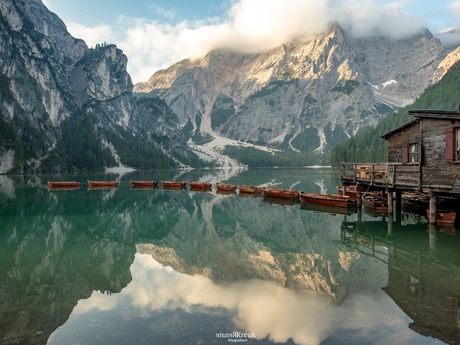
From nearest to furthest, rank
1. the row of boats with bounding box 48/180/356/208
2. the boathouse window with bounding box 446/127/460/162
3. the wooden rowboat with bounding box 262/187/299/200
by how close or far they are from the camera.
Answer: the boathouse window with bounding box 446/127/460/162 → the row of boats with bounding box 48/180/356/208 → the wooden rowboat with bounding box 262/187/299/200

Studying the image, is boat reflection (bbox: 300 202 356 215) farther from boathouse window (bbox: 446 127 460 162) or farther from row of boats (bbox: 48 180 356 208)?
boathouse window (bbox: 446 127 460 162)

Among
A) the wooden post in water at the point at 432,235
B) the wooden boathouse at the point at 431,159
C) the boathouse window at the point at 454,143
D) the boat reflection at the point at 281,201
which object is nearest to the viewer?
the wooden post in water at the point at 432,235

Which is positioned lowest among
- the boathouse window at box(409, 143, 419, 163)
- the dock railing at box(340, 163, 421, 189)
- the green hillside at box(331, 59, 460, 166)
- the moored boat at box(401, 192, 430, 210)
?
the moored boat at box(401, 192, 430, 210)

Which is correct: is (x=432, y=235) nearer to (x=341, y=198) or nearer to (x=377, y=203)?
(x=377, y=203)

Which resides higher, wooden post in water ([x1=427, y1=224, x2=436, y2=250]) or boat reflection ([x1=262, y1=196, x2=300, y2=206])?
wooden post in water ([x1=427, y1=224, x2=436, y2=250])

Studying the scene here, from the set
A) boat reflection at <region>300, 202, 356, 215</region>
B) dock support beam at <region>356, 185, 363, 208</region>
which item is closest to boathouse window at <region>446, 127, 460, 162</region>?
boat reflection at <region>300, 202, 356, 215</region>

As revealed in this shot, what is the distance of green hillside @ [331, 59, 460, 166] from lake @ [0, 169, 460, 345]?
436 feet

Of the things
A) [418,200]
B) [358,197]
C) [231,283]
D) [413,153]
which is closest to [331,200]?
[358,197]

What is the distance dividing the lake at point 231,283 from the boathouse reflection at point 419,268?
0.07m

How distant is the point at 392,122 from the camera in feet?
587

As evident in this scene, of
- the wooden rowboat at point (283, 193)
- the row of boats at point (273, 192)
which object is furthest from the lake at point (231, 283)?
the wooden rowboat at point (283, 193)

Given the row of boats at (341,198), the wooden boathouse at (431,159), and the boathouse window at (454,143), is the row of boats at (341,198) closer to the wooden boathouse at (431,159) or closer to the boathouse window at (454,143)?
the wooden boathouse at (431,159)

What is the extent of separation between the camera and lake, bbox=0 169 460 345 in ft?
33.1

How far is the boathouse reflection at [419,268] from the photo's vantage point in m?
10.4
